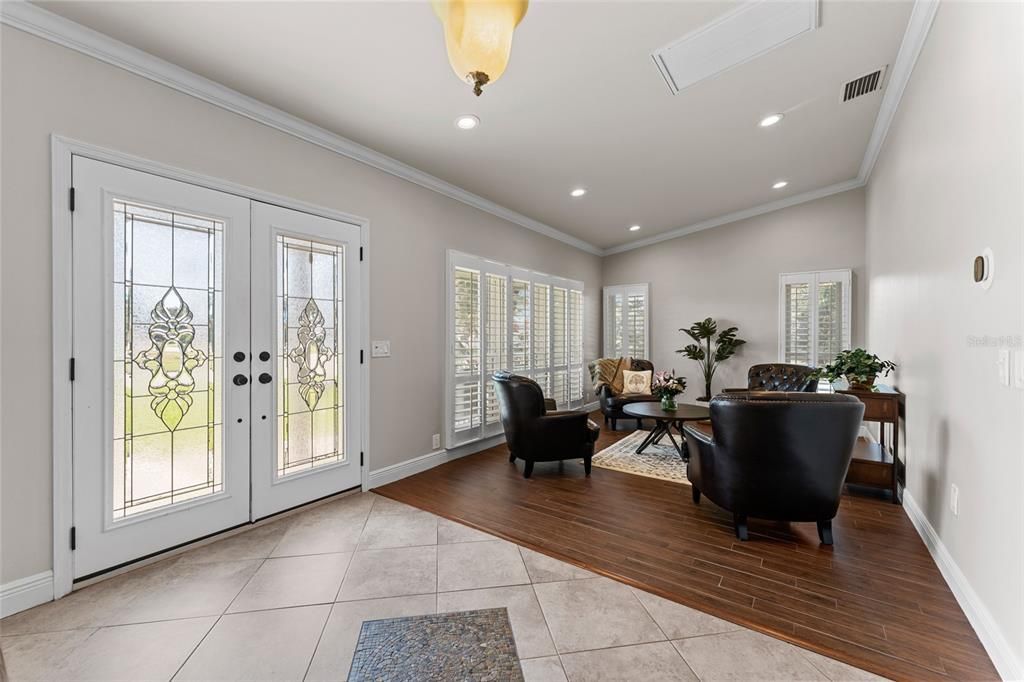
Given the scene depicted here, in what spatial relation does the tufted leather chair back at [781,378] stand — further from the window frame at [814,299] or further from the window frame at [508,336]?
the window frame at [508,336]

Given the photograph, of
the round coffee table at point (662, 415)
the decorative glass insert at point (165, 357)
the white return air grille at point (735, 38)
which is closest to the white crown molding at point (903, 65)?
the white return air grille at point (735, 38)

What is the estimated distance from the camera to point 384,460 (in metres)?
3.69

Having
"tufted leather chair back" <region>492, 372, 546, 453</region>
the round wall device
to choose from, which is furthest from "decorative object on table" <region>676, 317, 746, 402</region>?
the round wall device

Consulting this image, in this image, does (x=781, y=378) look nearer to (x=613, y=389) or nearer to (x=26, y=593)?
(x=613, y=389)

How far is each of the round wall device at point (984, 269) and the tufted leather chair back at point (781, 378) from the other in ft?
10.2

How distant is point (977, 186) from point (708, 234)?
4838mm

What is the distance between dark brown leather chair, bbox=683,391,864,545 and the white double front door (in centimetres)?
280

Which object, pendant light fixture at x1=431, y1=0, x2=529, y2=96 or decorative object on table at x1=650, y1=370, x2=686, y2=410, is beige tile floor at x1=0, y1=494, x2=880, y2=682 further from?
decorative object on table at x1=650, y1=370, x2=686, y2=410

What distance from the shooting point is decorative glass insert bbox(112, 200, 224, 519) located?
7.61 feet

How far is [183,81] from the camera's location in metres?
2.50

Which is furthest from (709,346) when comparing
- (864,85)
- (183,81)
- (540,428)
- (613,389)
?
(183,81)

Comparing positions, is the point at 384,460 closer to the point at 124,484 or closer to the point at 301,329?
the point at 301,329

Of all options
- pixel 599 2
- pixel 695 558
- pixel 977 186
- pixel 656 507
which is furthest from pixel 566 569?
pixel 599 2

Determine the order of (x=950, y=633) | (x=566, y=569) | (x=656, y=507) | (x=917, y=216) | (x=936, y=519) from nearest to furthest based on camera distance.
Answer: (x=950, y=633) < (x=566, y=569) < (x=936, y=519) < (x=917, y=216) < (x=656, y=507)
